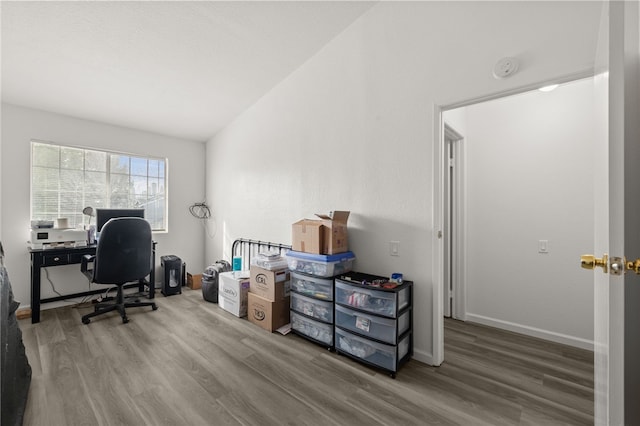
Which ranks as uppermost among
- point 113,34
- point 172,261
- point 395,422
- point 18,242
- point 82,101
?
point 113,34

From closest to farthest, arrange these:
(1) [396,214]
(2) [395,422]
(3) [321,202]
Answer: (2) [395,422], (1) [396,214], (3) [321,202]

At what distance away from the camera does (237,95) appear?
11.9 ft

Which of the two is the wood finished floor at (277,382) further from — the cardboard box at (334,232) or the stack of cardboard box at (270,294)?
the cardboard box at (334,232)

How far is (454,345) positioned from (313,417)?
5.04 ft

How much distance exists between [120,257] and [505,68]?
12.7ft

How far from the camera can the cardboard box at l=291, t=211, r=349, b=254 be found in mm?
2475

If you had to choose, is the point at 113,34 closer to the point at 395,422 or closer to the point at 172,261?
the point at 172,261

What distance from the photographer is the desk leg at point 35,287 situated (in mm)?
2936

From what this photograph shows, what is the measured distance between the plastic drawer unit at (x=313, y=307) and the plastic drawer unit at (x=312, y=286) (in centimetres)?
4

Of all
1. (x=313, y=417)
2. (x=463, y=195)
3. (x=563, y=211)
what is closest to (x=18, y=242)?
(x=313, y=417)

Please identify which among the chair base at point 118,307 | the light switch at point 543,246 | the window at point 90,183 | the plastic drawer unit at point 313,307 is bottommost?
the chair base at point 118,307

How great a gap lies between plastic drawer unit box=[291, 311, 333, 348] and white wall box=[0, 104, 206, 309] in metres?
2.80

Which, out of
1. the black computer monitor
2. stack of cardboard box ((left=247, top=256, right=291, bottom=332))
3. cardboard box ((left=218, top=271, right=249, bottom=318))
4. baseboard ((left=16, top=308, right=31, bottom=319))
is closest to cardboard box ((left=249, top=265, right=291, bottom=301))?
stack of cardboard box ((left=247, top=256, right=291, bottom=332))

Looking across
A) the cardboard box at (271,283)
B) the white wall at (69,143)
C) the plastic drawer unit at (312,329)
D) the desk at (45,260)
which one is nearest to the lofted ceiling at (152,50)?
the white wall at (69,143)
